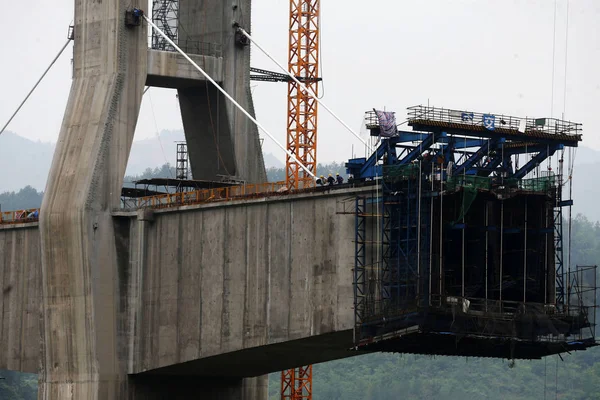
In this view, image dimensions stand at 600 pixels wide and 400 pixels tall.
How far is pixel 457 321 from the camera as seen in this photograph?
54.2 metres

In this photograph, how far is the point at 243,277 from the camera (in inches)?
2392

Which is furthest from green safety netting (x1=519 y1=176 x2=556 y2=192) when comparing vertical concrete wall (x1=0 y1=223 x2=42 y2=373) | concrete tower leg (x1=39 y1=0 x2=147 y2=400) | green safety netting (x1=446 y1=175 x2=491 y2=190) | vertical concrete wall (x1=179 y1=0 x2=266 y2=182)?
vertical concrete wall (x1=0 y1=223 x2=42 y2=373)

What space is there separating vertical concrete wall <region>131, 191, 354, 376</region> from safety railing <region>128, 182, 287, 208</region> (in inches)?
25.0

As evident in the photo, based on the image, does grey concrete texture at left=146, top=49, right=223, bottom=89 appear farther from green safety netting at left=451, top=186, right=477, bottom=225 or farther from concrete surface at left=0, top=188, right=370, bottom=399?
green safety netting at left=451, top=186, right=477, bottom=225

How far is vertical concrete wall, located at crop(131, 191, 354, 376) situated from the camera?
57.2 m

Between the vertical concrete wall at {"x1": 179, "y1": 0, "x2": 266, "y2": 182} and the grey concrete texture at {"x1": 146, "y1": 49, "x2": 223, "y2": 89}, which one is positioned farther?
the vertical concrete wall at {"x1": 179, "y1": 0, "x2": 266, "y2": 182}

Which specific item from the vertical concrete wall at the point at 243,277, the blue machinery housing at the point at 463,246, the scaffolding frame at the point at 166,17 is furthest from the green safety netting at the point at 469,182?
the scaffolding frame at the point at 166,17

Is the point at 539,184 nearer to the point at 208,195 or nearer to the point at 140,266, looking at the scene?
the point at 208,195

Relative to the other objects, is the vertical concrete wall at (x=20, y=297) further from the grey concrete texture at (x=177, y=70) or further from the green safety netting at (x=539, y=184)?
the green safety netting at (x=539, y=184)

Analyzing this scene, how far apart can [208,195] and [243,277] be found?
19.6ft

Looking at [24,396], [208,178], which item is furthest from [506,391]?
[208,178]

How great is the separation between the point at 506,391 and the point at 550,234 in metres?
136

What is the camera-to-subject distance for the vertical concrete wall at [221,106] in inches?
2798

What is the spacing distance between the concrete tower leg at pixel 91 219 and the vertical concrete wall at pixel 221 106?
561cm
